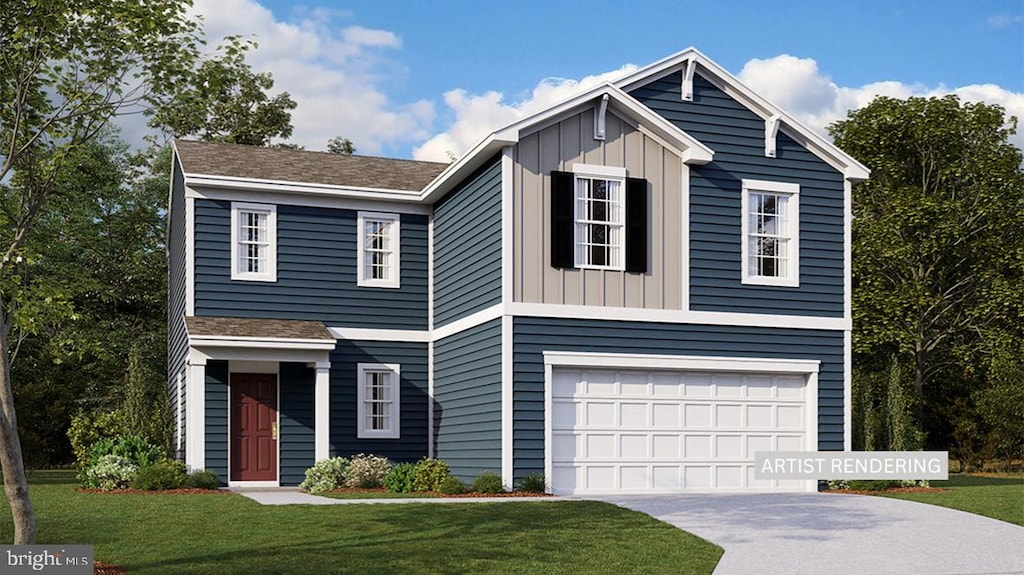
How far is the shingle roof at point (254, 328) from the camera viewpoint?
21.6m

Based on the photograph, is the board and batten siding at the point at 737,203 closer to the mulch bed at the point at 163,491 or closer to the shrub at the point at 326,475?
the shrub at the point at 326,475

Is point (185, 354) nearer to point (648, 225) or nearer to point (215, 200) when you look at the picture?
point (215, 200)

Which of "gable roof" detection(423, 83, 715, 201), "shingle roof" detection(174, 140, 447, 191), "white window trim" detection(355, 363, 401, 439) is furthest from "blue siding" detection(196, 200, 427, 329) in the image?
"gable roof" detection(423, 83, 715, 201)

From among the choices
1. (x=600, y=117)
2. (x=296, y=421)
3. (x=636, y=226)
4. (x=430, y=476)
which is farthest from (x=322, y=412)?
(x=600, y=117)

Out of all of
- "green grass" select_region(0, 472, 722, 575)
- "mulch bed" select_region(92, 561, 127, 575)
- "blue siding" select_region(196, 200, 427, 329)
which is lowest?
"green grass" select_region(0, 472, 722, 575)

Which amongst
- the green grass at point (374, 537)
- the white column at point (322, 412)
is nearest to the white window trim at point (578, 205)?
the green grass at point (374, 537)

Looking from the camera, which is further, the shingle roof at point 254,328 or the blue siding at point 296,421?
the blue siding at point 296,421

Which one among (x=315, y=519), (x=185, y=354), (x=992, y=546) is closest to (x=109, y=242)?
(x=185, y=354)

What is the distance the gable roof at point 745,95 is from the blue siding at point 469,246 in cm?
302

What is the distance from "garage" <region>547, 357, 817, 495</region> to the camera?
19859 millimetres

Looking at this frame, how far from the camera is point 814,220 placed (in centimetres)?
2189

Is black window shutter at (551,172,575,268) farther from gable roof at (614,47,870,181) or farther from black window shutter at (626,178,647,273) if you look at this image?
gable roof at (614,47,870,181)

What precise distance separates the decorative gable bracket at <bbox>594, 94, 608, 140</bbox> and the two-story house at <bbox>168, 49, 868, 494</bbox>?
0.09 ft

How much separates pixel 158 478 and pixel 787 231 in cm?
1202
